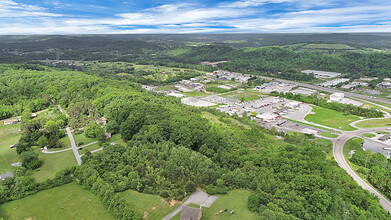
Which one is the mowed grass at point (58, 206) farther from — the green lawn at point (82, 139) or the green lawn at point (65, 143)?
the green lawn at point (82, 139)

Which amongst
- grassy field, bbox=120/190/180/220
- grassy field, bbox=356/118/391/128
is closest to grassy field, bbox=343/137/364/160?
grassy field, bbox=356/118/391/128

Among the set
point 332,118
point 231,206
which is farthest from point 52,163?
point 332,118

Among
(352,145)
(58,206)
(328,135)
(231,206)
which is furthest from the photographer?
(328,135)

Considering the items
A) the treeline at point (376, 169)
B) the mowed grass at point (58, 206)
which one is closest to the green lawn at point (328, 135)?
the treeline at point (376, 169)

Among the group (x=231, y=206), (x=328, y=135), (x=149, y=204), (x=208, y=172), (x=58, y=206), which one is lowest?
(x=328, y=135)

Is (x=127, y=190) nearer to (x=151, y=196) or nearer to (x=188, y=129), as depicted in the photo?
(x=151, y=196)

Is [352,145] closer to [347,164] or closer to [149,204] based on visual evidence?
[347,164]

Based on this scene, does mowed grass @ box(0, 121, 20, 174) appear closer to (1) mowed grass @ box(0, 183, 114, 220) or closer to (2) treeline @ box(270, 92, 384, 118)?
(1) mowed grass @ box(0, 183, 114, 220)
